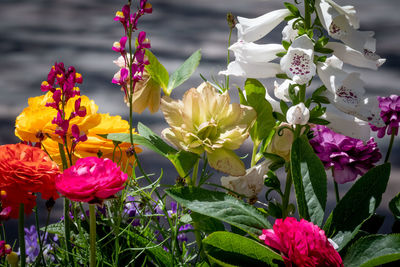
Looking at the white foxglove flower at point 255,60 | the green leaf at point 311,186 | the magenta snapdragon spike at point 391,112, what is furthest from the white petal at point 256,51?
the magenta snapdragon spike at point 391,112

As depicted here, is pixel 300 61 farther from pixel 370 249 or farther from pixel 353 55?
pixel 370 249

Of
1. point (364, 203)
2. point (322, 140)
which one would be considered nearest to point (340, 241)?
point (364, 203)

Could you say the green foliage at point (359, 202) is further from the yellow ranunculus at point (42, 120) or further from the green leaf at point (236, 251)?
the yellow ranunculus at point (42, 120)

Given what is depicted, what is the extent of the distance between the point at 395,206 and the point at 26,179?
1.36 ft

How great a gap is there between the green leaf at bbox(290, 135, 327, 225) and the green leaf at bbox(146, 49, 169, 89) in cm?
20

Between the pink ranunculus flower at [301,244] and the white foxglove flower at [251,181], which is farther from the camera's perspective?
the white foxglove flower at [251,181]

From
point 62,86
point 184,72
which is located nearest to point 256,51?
point 184,72

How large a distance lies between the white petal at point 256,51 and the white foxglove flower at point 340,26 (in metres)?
0.06

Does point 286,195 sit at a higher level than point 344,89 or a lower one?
lower

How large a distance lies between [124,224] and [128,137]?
0.44ft

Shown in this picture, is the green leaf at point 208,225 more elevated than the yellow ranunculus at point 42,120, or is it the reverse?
the yellow ranunculus at point 42,120

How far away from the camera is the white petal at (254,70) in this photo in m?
0.66

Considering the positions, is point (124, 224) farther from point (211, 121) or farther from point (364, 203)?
point (364, 203)

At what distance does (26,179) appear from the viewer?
553mm
